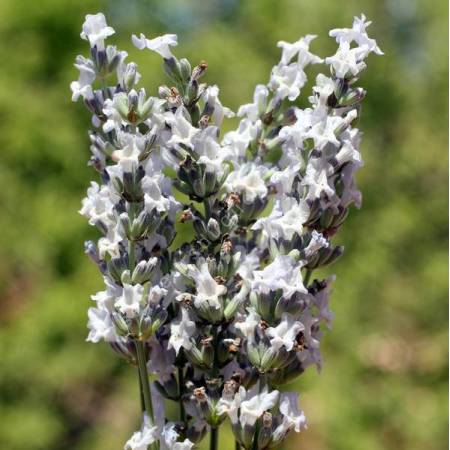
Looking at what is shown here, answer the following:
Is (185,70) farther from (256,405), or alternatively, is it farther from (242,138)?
(256,405)

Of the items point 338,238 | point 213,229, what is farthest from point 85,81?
point 338,238

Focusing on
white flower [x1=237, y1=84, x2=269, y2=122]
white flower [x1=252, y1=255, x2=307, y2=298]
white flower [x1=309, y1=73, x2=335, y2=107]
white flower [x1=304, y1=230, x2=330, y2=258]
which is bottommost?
white flower [x1=252, y1=255, x2=307, y2=298]

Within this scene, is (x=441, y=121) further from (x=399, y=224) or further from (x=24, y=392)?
(x=24, y=392)

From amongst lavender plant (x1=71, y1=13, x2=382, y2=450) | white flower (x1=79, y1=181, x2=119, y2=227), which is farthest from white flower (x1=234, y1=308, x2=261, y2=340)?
white flower (x1=79, y1=181, x2=119, y2=227)

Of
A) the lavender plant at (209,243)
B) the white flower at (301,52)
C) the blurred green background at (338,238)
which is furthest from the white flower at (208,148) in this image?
the blurred green background at (338,238)

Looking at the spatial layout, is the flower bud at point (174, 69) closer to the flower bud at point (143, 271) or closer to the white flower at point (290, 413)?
the flower bud at point (143, 271)

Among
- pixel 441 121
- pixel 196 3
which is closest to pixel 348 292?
pixel 441 121

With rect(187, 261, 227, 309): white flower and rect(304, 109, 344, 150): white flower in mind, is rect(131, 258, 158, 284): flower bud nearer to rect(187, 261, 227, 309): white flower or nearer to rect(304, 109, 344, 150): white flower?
rect(187, 261, 227, 309): white flower
